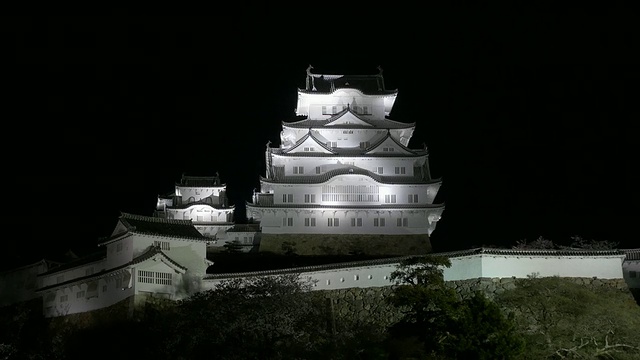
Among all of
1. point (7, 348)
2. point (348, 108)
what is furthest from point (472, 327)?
point (348, 108)

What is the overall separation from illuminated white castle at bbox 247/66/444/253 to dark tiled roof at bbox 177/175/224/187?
918 centimetres

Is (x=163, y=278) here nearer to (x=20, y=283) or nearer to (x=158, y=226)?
(x=158, y=226)

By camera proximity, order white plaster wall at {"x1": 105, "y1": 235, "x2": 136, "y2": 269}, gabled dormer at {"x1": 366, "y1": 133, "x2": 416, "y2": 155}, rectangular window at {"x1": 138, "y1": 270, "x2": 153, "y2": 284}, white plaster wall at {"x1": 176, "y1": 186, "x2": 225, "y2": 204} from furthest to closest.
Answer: white plaster wall at {"x1": 176, "y1": 186, "x2": 225, "y2": 204} < gabled dormer at {"x1": 366, "y1": 133, "x2": 416, "y2": 155} < white plaster wall at {"x1": 105, "y1": 235, "x2": 136, "y2": 269} < rectangular window at {"x1": 138, "y1": 270, "x2": 153, "y2": 284}

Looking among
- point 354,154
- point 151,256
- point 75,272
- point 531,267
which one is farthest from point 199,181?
point 531,267

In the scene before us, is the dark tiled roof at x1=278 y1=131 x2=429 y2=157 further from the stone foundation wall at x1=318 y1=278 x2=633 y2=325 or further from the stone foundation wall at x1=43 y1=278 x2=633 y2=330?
the stone foundation wall at x1=318 y1=278 x2=633 y2=325

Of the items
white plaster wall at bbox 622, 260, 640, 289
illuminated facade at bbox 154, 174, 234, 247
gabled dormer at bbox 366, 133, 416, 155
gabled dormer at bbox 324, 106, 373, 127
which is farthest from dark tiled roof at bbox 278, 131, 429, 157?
white plaster wall at bbox 622, 260, 640, 289

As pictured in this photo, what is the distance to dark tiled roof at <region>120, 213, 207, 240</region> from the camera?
36.6m

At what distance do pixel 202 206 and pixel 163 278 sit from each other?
2094 cm

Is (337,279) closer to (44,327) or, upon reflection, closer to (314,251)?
(314,251)

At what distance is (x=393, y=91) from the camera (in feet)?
174

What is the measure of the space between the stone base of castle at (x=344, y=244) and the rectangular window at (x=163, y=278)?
11.6 meters

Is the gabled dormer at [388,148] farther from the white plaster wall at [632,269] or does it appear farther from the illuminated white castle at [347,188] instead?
the white plaster wall at [632,269]

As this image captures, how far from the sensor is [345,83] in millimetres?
54156

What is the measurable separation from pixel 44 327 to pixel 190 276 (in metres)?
7.66
